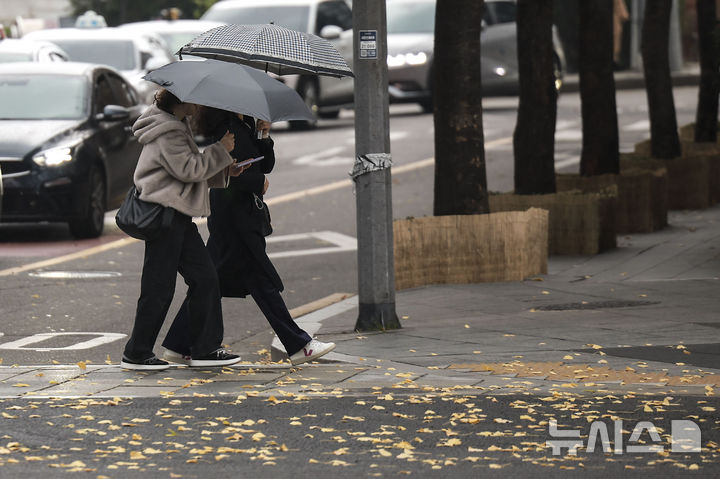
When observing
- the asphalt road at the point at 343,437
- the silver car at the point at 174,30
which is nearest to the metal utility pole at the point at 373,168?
the asphalt road at the point at 343,437

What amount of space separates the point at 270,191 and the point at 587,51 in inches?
206

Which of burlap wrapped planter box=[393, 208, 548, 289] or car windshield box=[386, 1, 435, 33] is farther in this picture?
car windshield box=[386, 1, 435, 33]

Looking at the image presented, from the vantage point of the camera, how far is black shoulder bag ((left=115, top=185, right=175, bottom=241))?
8539 millimetres

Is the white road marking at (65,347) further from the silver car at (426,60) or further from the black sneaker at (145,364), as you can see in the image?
the silver car at (426,60)

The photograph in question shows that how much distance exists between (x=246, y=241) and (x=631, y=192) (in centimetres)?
786

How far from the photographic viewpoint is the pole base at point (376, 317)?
10.4 meters

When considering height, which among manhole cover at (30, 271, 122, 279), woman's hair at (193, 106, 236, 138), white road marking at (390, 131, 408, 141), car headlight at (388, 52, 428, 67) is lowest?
manhole cover at (30, 271, 122, 279)

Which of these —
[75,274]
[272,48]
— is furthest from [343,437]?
[75,274]

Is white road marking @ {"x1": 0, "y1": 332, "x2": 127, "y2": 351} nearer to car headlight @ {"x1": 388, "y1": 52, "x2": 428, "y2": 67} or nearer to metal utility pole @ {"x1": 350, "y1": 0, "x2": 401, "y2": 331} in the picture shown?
metal utility pole @ {"x1": 350, "y1": 0, "x2": 401, "y2": 331}

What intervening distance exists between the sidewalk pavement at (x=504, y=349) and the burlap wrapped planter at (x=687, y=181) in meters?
4.86

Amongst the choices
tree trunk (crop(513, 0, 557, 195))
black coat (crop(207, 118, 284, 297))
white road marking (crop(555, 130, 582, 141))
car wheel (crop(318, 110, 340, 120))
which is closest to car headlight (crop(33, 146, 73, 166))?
tree trunk (crop(513, 0, 557, 195))

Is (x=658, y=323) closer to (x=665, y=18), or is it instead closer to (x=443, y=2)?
(x=443, y=2)

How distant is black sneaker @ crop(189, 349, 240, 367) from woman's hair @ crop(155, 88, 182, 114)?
138 centimetres

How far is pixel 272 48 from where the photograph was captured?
354 inches
